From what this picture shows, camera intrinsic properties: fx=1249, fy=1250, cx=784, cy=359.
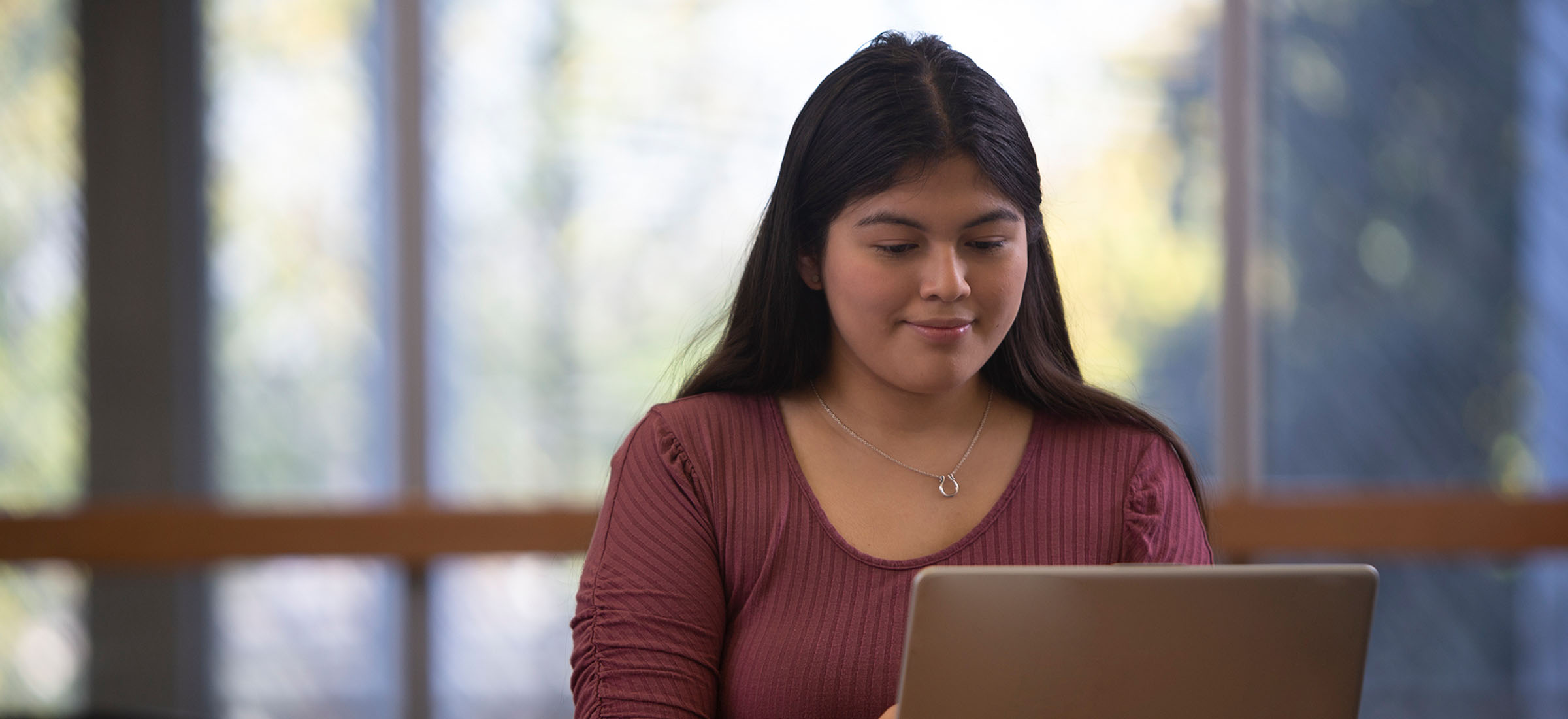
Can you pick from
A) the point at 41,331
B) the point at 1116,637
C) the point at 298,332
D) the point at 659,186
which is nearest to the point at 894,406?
the point at 1116,637

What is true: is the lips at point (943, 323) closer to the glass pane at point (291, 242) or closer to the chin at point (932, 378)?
the chin at point (932, 378)

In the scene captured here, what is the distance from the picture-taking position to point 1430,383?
2.91 metres

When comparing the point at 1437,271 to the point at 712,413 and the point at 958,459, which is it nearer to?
the point at 958,459

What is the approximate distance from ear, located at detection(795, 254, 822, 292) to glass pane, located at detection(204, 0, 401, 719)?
179cm

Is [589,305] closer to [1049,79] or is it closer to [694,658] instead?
[1049,79]

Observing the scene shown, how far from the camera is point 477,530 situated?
278 cm

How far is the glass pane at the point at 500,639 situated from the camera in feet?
9.50

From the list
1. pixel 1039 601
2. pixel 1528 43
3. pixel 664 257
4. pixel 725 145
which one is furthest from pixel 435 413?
pixel 1528 43

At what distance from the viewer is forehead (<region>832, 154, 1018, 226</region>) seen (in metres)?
1.25

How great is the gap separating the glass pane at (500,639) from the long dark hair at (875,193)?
5.19ft

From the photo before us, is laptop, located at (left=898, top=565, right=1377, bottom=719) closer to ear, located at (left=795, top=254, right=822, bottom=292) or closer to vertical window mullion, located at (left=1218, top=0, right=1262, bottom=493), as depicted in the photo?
ear, located at (left=795, top=254, right=822, bottom=292)

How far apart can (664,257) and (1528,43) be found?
→ 2053 millimetres

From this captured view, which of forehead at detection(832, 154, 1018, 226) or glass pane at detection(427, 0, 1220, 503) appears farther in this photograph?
glass pane at detection(427, 0, 1220, 503)

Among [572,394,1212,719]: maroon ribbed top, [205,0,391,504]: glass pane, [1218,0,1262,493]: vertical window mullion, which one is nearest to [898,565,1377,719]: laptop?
[572,394,1212,719]: maroon ribbed top
